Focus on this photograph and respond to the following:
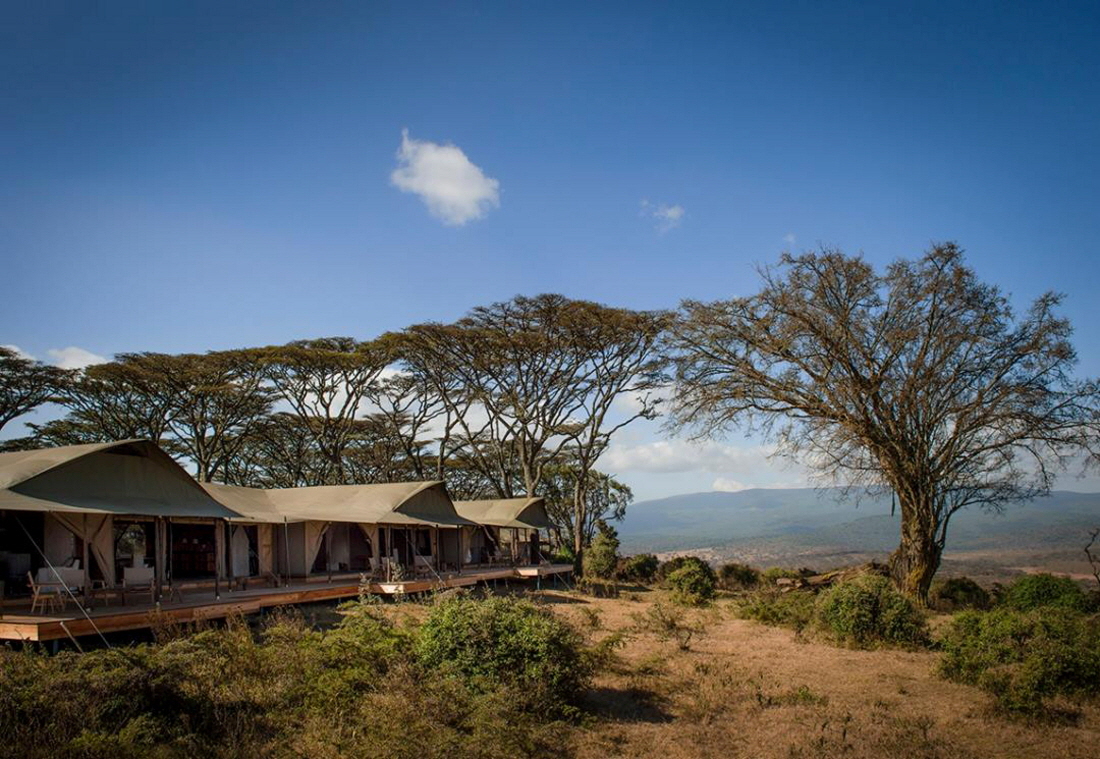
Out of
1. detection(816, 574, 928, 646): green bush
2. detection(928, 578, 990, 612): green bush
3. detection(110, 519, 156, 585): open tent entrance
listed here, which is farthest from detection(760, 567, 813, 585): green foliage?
detection(110, 519, 156, 585): open tent entrance

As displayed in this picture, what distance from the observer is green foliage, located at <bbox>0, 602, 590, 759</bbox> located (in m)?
8.27

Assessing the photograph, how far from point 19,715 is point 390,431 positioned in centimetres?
3617

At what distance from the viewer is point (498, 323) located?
32281 millimetres

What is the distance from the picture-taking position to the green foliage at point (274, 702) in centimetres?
827

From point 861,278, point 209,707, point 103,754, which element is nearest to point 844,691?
point 209,707

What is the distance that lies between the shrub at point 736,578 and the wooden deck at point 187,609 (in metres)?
10.8

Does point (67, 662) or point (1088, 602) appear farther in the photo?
point (1088, 602)

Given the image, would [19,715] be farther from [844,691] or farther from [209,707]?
[844,691]

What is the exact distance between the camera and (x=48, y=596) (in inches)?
540

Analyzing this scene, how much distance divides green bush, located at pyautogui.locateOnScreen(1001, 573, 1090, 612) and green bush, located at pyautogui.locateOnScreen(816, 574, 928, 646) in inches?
176

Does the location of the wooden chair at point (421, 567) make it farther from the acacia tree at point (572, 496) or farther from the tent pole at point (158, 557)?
the acacia tree at point (572, 496)


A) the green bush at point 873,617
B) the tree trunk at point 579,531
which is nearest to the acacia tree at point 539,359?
the tree trunk at point 579,531

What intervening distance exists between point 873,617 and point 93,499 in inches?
599

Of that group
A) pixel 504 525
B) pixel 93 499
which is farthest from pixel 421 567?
pixel 93 499
